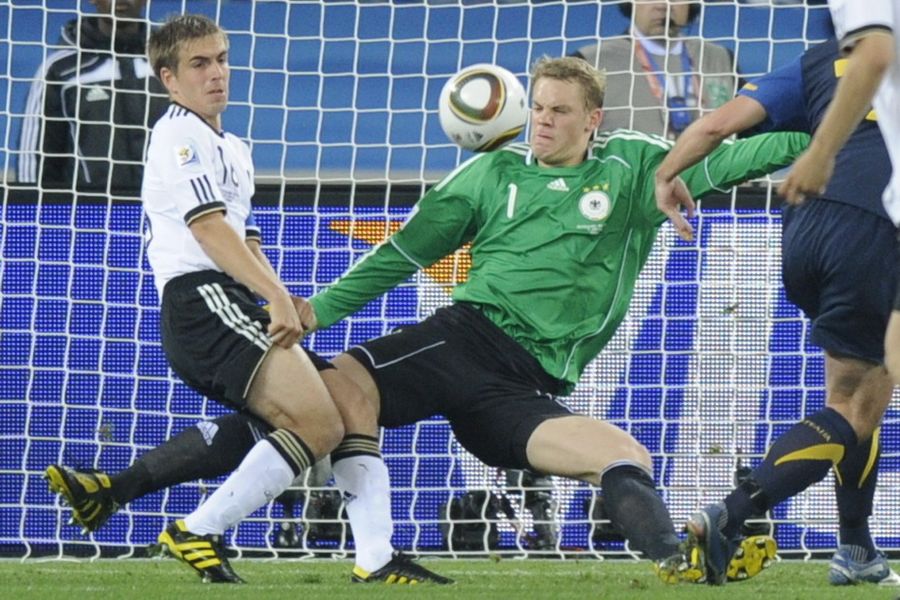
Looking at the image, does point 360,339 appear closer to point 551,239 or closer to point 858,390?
point 551,239

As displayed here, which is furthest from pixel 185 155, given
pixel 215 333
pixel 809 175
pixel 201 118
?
pixel 809 175

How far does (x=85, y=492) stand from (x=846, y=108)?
303cm

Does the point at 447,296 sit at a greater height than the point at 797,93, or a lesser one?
lesser

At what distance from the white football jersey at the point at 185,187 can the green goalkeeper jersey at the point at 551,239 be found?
54 centimetres

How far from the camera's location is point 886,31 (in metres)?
3.70

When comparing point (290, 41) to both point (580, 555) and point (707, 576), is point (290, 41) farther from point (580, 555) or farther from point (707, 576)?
point (707, 576)

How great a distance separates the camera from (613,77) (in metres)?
7.70

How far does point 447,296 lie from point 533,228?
60.7 inches

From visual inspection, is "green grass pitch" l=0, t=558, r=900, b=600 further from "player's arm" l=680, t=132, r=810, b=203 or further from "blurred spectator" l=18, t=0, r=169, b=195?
"blurred spectator" l=18, t=0, r=169, b=195

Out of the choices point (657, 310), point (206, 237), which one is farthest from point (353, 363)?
point (657, 310)

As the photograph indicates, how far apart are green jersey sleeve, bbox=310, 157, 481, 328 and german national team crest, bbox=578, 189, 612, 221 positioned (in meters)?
0.39

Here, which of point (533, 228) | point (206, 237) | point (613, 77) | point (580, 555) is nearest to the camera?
point (206, 237)

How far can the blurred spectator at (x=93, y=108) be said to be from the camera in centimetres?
755

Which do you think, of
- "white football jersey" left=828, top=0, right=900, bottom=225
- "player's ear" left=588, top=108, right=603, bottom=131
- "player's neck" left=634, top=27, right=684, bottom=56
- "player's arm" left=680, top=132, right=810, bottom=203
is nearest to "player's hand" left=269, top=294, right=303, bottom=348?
"player's ear" left=588, top=108, right=603, bottom=131
